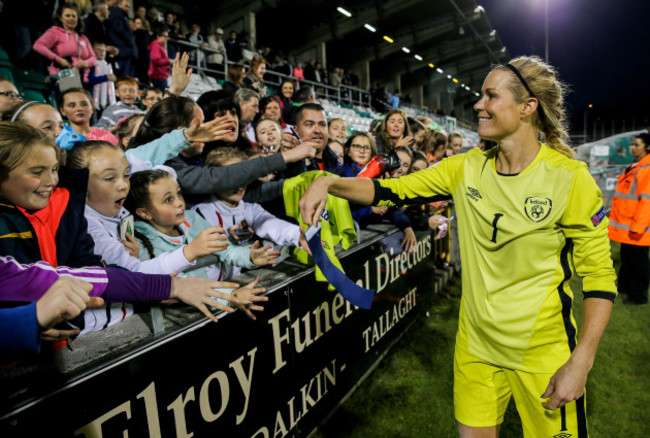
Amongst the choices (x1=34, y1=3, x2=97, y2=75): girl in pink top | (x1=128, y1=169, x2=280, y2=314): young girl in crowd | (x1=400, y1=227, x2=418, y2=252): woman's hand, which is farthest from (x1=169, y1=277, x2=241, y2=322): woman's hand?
(x1=34, y1=3, x2=97, y2=75): girl in pink top

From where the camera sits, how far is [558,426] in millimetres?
1584

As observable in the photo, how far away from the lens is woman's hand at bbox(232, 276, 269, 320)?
1.79 metres

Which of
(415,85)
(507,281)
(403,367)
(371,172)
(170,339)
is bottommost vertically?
(403,367)

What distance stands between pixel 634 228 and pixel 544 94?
4.48 meters

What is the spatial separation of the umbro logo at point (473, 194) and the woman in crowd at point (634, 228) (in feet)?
14.7

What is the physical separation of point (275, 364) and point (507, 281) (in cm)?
128

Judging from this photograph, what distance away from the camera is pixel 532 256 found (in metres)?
1.60

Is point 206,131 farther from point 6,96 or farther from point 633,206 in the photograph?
point 633,206

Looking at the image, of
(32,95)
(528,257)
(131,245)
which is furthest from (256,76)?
(528,257)

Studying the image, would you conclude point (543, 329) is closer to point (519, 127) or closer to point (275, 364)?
point (519, 127)

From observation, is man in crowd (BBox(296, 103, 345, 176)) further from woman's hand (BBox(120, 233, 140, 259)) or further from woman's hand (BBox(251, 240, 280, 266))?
woman's hand (BBox(120, 233, 140, 259))

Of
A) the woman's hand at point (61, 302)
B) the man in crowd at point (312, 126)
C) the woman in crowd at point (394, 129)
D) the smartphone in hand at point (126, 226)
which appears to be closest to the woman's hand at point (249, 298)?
the smartphone in hand at point (126, 226)

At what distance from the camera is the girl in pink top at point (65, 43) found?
16.7ft

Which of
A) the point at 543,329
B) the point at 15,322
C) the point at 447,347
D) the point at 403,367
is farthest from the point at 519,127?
the point at 447,347
